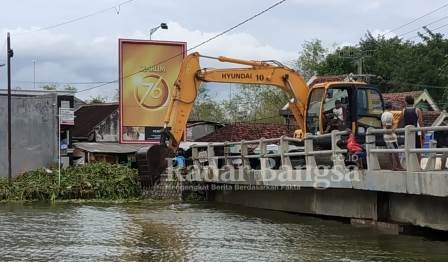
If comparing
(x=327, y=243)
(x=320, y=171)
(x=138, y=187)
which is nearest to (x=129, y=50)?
(x=138, y=187)

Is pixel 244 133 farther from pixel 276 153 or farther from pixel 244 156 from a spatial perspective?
pixel 276 153

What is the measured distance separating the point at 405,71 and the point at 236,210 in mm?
37021

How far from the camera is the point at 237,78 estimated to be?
73.0 feet

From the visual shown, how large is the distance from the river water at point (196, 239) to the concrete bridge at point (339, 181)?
1.54 ft

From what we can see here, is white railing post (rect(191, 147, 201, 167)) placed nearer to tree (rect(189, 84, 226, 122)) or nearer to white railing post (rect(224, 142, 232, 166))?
white railing post (rect(224, 142, 232, 166))

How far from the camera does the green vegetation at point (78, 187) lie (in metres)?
→ 24.9

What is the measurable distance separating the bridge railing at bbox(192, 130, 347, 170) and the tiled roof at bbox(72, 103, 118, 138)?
22.3m

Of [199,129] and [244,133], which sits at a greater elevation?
[199,129]

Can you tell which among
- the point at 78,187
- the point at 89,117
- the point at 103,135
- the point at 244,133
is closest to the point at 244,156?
the point at 78,187

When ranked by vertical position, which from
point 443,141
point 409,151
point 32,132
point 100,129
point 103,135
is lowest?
point 409,151

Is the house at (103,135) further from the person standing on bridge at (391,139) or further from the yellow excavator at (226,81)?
the person standing on bridge at (391,139)

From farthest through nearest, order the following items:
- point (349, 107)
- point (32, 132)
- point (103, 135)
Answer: point (103, 135)
point (32, 132)
point (349, 107)

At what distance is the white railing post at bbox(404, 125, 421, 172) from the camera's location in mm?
12779

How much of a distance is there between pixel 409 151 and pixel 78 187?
1558 cm
